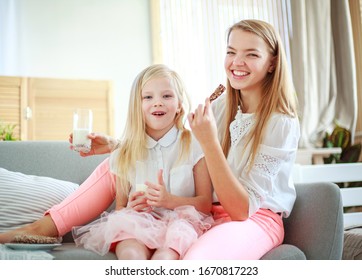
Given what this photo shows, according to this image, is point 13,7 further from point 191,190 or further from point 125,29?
point 191,190

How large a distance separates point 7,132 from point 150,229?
145 centimetres

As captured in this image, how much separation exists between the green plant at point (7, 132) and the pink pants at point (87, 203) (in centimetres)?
110

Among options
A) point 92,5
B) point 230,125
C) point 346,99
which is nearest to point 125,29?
point 92,5

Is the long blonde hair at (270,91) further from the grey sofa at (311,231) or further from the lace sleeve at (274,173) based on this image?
the grey sofa at (311,231)

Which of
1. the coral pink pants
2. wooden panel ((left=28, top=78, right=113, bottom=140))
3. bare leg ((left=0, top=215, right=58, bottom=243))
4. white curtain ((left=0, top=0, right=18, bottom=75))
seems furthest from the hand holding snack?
white curtain ((left=0, top=0, right=18, bottom=75))

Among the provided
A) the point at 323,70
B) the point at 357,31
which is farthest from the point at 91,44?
the point at 357,31

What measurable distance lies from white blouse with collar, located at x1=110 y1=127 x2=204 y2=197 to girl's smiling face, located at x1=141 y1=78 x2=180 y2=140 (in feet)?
0.12

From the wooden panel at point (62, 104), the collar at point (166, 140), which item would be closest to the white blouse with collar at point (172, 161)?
the collar at point (166, 140)

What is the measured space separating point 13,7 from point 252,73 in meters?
1.70

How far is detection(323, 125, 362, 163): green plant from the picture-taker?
2.48 meters

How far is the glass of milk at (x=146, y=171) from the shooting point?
119cm

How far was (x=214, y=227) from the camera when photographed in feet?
3.28

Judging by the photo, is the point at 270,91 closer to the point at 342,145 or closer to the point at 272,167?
the point at 272,167

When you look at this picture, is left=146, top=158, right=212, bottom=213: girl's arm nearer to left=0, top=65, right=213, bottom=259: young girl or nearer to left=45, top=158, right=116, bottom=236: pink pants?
left=0, top=65, right=213, bottom=259: young girl
